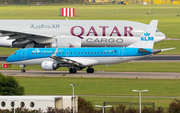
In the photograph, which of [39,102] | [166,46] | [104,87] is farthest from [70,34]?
[39,102]

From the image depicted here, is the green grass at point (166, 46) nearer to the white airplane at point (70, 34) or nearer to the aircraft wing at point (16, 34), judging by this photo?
the white airplane at point (70, 34)

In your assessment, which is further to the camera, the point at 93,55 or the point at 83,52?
the point at 83,52

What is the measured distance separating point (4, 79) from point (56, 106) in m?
7.53

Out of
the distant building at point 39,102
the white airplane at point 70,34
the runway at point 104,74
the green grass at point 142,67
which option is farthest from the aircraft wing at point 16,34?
the distant building at point 39,102

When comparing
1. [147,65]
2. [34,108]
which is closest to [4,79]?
[34,108]

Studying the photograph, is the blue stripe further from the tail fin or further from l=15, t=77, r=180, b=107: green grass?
l=15, t=77, r=180, b=107: green grass

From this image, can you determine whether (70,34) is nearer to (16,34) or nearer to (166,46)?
(16,34)

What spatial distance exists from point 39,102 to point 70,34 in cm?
4266

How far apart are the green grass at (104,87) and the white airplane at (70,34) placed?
782 inches

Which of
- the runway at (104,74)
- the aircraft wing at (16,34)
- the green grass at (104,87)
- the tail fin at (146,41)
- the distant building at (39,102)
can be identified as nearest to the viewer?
the distant building at (39,102)

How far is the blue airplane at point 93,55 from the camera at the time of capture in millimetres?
50562

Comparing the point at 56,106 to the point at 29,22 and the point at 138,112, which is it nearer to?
the point at 138,112

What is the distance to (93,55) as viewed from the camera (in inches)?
2031

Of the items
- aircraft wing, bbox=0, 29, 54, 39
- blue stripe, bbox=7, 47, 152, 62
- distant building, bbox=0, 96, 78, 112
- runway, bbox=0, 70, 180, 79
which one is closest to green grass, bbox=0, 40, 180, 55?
aircraft wing, bbox=0, 29, 54, 39
